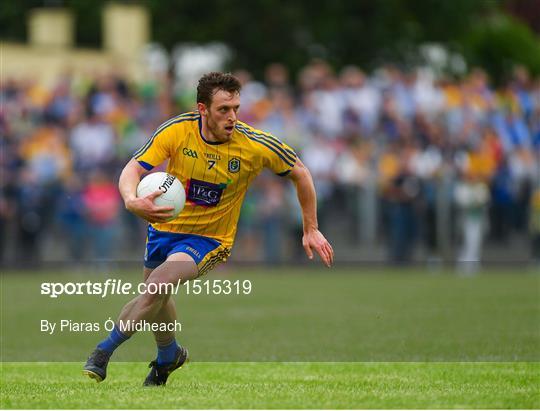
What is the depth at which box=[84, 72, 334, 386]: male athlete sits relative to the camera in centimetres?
892

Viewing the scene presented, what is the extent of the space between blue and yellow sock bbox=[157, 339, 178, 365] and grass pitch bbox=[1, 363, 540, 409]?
206 mm

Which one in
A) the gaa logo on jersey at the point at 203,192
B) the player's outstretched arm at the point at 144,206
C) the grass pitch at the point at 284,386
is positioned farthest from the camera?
the gaa logo on jersey at the point at 203,192

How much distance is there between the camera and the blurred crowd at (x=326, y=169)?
22.3 meters

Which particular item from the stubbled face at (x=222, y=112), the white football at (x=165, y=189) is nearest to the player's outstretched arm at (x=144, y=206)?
the white football at (x=165, y=189)

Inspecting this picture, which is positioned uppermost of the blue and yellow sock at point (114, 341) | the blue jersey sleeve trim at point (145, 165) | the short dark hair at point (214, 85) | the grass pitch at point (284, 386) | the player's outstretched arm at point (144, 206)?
the short dark hair at point (214, 85)

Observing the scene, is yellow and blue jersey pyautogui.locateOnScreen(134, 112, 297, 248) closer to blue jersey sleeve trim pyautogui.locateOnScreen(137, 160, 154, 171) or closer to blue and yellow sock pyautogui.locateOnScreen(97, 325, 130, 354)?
blue jersey sleeve trim pyautogui.locateOnScreen(137, 160, 154, 171)

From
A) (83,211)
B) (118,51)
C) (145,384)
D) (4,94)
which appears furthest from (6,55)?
(145,384)

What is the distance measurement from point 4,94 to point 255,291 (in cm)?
765

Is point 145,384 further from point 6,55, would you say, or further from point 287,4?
point 287,4

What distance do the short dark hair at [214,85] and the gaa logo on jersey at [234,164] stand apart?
0.51 m

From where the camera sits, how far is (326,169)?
2283 centimetres

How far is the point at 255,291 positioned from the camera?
61.1 feet

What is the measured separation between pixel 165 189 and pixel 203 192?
2.31 ft

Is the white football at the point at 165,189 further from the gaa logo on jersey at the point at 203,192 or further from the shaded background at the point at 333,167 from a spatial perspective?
the shaded background at the point at 333,167
